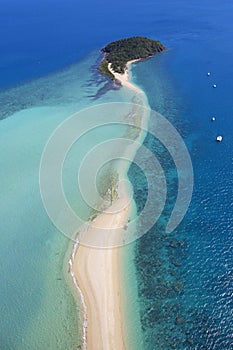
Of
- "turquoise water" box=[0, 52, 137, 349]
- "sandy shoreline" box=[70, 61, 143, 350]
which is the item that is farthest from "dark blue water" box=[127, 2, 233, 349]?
"turquoise water" box=[0, 52, 137, 349]

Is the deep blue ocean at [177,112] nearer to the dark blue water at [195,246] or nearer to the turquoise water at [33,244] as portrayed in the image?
the dark blue water at [195,246]

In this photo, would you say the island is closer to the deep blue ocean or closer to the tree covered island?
the deep blue ocean

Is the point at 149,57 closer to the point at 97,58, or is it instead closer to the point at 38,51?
the point at 97,58

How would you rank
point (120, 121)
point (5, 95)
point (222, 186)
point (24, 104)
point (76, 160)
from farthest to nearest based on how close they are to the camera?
1. point (5, 95)
2. point (24, 104)
3. point (120, 121)
4. point (76, 160)
5. point (222, 186)

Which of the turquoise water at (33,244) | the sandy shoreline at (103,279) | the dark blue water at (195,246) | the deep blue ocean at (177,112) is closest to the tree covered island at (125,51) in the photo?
the deep blue ocean at (177,112)

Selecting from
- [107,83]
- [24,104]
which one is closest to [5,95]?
[24,104]

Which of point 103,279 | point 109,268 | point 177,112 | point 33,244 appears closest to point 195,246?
point 109,268
